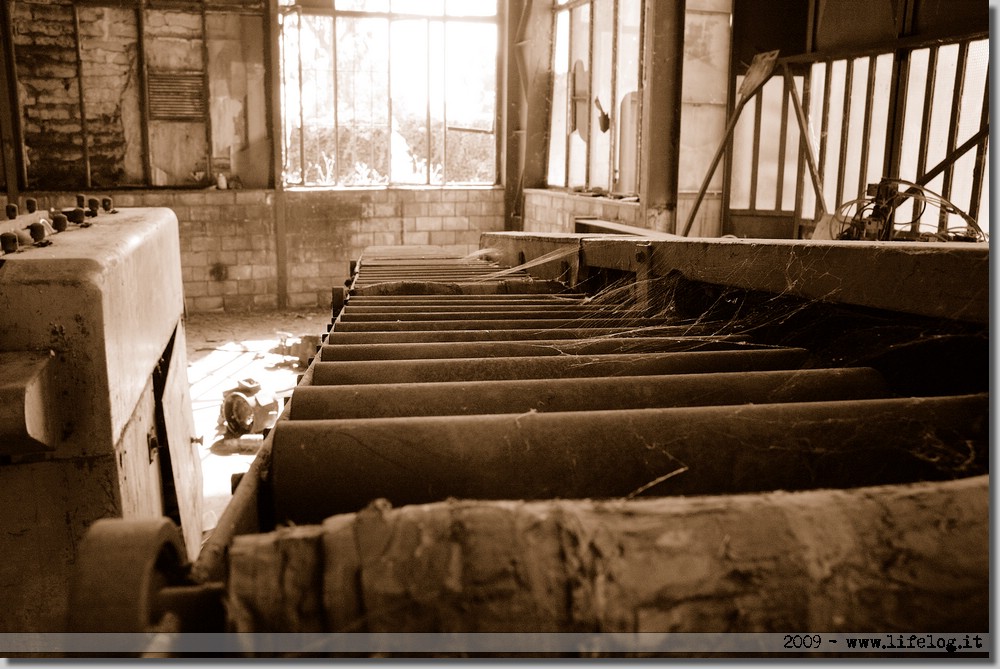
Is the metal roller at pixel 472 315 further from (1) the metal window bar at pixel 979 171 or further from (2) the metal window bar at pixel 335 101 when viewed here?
(2) the metal window bar at pixel 335 101

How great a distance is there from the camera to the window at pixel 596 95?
826 centimetres

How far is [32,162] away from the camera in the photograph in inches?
374

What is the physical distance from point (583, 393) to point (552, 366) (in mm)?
295

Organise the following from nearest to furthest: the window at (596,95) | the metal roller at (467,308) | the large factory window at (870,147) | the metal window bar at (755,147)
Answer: the metal roller at (467,308) → the large factory window at (870,147) → the metal window bar at (755,147) → the window at (596,95)

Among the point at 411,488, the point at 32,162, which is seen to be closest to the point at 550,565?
the point at 411,488

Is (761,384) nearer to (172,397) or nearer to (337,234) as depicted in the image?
(172,397)

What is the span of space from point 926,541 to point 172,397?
3.56 meters

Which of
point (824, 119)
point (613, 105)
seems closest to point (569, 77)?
point (613, 105)

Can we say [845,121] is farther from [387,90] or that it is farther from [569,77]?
[387,90]

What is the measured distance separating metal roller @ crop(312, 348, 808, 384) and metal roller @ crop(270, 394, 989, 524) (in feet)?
1.66

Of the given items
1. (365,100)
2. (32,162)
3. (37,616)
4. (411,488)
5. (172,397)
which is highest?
(365,100)

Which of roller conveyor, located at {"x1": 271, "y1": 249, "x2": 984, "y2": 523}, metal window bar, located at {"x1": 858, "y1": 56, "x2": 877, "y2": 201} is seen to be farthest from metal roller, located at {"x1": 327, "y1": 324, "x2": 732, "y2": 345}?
metal window bar, located at {"x1": 858, "y1": 56, "x2": 877, "y2": 201}

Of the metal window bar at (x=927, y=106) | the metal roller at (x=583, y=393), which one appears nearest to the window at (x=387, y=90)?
the metal window bar at (x=927, y=106)

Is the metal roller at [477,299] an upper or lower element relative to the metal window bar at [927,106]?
lower
